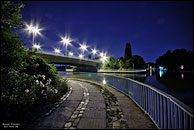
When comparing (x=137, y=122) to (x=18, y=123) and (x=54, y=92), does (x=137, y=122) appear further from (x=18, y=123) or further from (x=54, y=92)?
(x=54, y=92)

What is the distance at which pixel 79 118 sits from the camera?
3451 mm

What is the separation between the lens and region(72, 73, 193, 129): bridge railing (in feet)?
7.56

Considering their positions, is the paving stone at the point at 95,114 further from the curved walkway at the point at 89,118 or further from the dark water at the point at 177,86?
the dark water at the point at 177,86

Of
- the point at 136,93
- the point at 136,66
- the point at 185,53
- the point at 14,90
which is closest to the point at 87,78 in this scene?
the point at 136,93

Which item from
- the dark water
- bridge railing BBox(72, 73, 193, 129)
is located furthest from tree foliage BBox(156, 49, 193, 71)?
bridge railing BBox(72, 73, 193, 129)

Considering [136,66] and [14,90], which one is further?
[136,66]

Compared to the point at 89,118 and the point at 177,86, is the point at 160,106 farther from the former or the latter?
the point at 177,86

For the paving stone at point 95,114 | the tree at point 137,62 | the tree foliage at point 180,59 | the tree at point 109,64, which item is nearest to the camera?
the paving stone at point 95,114

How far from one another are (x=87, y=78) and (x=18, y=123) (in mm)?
11039

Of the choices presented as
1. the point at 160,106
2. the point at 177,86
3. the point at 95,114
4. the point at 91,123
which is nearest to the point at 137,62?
the point at 177,86

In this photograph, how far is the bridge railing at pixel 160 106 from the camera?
7.56ft

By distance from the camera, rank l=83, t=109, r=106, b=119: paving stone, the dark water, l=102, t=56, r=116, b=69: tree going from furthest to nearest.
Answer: l=102, t=56, r=116, b=69: tree
the dark water
l=83, t=109, r=106, b=119: paving stone

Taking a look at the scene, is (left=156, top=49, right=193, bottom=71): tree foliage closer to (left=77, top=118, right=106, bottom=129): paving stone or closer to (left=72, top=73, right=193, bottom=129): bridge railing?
(left=72, top=73, right=193, bottom=129): bridge railing

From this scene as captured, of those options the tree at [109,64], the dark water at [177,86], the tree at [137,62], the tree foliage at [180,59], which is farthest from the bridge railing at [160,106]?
the tree foliage at [180,59]
